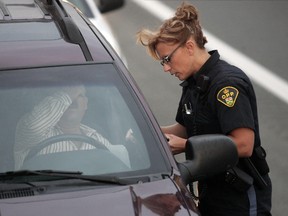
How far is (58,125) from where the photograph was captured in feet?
13.8

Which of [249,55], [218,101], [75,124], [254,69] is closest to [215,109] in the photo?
[218,101]

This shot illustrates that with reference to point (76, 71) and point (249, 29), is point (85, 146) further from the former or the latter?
point (249, 29)

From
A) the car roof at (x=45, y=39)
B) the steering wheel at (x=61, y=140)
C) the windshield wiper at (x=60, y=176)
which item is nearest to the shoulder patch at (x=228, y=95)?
the car roof at (x=45, y=39)

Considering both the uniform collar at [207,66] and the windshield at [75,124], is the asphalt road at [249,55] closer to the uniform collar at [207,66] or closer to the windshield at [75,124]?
the uniform collar at [207,66]

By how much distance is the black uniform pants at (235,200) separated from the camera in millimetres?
4613

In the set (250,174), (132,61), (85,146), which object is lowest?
(132,61)

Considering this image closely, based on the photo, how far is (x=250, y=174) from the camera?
4.61 m

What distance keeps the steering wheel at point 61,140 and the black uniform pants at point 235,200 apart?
0.81m

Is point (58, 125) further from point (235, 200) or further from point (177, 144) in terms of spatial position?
point (235, 200)

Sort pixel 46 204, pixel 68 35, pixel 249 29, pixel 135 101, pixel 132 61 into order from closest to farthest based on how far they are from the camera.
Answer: pixel 46 204, pixel 135 101, pixel 68 35, pixel 132 61, pixel 249 29

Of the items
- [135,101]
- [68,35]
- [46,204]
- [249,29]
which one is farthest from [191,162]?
[249,29]

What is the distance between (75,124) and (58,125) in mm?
82

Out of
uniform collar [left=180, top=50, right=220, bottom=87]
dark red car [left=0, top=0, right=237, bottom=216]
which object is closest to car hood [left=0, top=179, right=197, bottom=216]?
dark red car [left=0, top=0, right=237, bottom=216]

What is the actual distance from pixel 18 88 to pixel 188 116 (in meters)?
1.02
